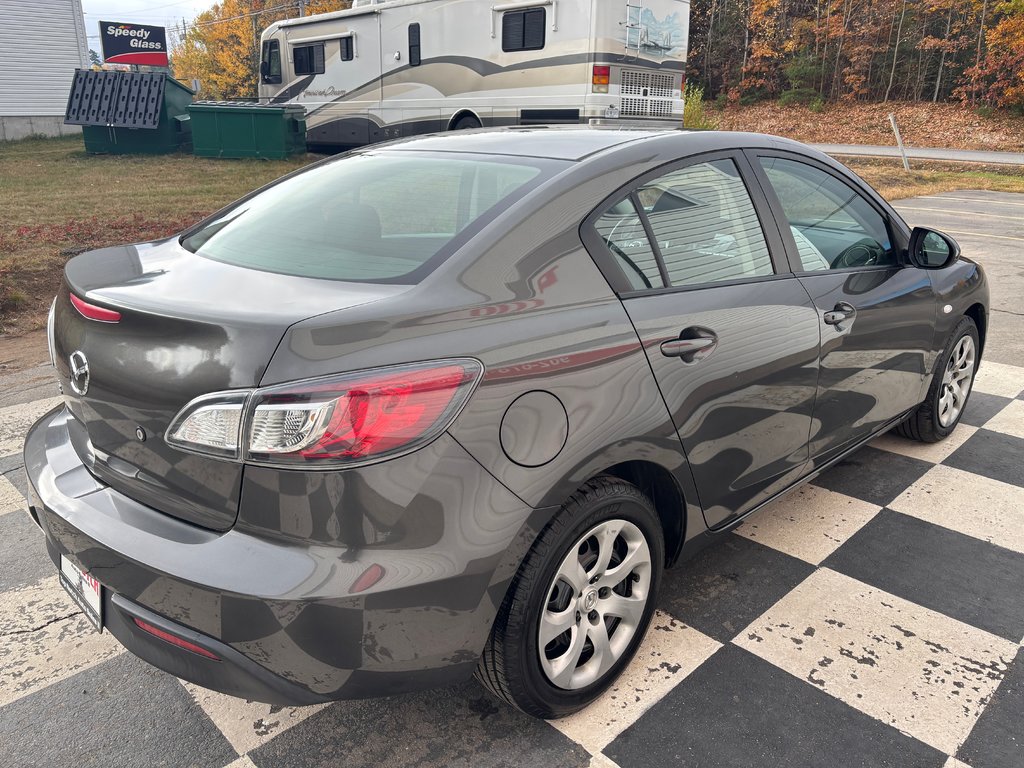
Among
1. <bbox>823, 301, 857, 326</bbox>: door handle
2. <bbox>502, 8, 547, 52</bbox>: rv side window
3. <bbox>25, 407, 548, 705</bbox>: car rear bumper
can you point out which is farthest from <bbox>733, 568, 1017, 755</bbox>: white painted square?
<bbox>502, 8, 547, 52</bbox>: rv side window

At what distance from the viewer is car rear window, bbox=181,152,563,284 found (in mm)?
2080

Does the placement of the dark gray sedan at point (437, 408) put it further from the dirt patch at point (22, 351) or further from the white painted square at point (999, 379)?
the dirt patch at point (22, 351)

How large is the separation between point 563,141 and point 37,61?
2586 centimetres

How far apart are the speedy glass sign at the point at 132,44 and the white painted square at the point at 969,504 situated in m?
40.3

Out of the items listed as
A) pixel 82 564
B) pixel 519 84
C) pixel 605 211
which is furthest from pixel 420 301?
pixel 519 84

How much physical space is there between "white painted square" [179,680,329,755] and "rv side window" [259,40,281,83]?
729 inches

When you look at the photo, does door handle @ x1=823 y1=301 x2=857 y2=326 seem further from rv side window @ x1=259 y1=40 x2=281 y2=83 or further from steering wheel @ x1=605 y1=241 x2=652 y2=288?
rv side window @ x1=259 y1=40 x2=281 y2=83

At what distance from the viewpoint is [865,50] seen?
37.4m

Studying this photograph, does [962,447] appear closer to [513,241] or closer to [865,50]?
[513,241]

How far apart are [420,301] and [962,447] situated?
323 cm

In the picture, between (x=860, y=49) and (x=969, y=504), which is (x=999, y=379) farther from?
(x=860, y=49)

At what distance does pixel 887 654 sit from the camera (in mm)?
2416

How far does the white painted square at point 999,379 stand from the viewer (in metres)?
4.78

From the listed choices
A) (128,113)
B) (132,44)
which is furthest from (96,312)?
(132,44)
